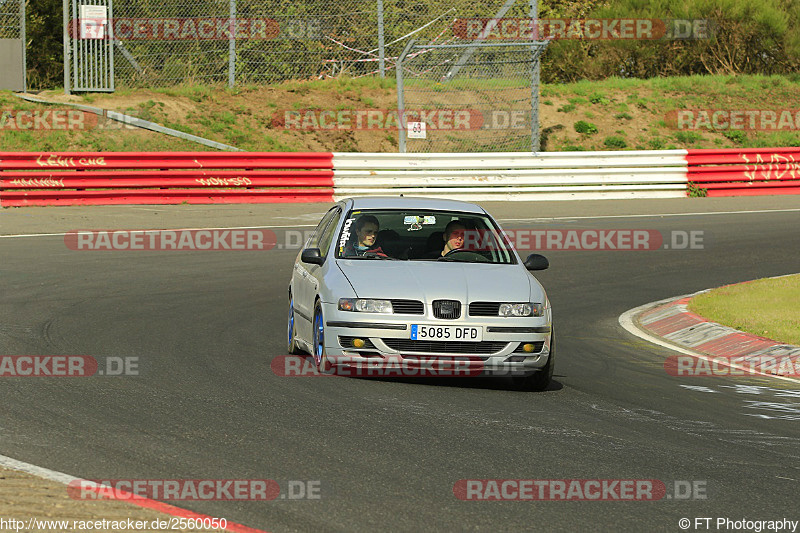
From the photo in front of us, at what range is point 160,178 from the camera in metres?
24.2

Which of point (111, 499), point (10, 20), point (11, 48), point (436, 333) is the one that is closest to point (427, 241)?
point (436, 333)

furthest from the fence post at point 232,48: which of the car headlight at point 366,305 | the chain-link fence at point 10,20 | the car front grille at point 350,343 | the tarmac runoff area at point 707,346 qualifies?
the car front grille at point 350,343

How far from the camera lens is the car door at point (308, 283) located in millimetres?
9656

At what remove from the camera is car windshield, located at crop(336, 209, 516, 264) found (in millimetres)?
9977

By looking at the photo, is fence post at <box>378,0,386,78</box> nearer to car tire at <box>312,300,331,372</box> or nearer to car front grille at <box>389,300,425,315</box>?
car tire at <box>312,300,331,372</box>

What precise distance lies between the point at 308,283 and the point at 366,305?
1.18 meters

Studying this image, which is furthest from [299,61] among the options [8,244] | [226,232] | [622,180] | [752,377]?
[752,377]

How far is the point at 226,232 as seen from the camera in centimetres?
2030

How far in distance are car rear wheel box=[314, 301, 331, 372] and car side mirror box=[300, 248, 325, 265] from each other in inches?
19.8

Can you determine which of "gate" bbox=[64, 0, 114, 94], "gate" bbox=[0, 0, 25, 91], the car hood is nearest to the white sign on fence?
"gate" bbox=[64, 0, 114, 94]

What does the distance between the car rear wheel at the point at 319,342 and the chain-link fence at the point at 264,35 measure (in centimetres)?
2147

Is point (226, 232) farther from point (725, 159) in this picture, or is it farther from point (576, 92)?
point (576, 92)

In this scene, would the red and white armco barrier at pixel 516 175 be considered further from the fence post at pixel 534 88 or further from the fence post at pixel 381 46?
the fence post at pixel 381 46

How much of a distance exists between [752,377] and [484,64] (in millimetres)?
19932
